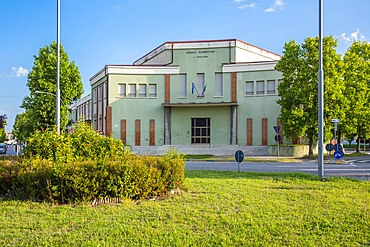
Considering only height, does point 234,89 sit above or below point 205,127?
above

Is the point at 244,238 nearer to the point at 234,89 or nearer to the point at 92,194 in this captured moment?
the point at 92,194

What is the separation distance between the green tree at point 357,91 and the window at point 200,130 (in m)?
13.5

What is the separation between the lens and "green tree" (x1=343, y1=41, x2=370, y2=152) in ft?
113

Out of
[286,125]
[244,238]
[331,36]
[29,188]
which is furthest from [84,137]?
[331,36]

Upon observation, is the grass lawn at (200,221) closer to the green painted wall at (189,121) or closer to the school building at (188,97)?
the school building at (188,97)

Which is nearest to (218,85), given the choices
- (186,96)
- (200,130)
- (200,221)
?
(186,96)

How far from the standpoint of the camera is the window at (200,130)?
4162cm

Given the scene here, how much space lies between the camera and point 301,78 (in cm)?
3212

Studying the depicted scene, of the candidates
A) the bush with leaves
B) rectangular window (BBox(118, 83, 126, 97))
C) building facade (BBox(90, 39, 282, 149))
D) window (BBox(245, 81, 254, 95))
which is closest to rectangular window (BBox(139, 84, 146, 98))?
building facade (BBox(90, 39, 282, 149))

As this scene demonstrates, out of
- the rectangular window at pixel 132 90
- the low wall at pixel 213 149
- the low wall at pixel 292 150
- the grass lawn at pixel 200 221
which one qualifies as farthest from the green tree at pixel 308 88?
the grass lawn at pixel 200 221

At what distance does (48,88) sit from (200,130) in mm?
15900

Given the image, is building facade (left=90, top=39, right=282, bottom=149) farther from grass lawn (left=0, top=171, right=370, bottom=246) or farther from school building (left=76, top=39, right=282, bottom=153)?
grass lawn (left=0, top=171, right=370, bottom=246)

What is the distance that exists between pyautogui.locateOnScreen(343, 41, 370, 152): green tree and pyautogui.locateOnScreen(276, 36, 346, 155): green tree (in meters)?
3.05

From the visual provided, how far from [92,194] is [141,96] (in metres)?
34.5
